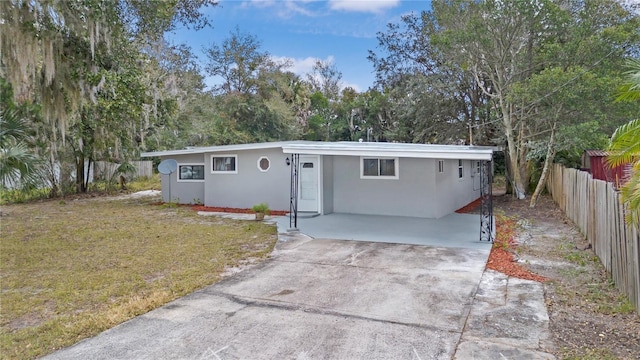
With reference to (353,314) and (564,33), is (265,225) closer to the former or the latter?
(353,314)

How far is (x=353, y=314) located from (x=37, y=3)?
25.6ft

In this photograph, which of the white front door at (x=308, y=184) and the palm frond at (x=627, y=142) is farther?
the white front door at (x=308, y=184)

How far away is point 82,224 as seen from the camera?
10.1 metres

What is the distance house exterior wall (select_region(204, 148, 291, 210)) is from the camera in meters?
12.2

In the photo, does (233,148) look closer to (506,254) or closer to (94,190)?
(506,254)

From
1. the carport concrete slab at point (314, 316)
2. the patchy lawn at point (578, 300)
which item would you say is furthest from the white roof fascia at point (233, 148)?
the patchy lawn at point (578, 300)

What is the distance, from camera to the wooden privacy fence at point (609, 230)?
4.04m

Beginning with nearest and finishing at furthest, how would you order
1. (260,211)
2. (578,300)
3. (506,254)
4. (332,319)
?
1. (332,319)
2. (578,300)
3. (506,254)
4. (260,211)

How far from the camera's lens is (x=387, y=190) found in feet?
36.3

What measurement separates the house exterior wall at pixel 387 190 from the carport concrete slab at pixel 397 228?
38 centimetres

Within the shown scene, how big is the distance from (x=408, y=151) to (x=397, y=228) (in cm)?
214

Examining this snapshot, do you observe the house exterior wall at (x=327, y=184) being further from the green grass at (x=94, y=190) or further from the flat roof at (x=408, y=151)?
the green grass at (x=94, y=190)

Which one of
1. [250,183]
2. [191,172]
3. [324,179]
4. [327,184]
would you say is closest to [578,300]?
[324,179]

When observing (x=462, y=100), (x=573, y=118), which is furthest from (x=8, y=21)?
(x=462, y=100)
